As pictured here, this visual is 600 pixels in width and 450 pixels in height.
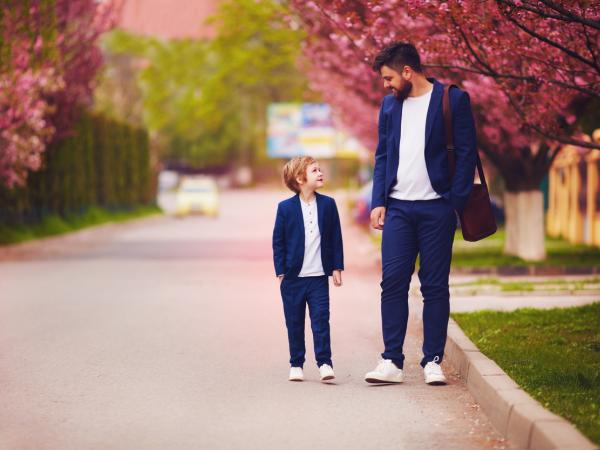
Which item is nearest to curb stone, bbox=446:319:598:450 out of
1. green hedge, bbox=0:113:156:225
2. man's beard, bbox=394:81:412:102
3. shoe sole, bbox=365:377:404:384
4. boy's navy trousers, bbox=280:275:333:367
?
shoe sole, bbox=365:377:404:384

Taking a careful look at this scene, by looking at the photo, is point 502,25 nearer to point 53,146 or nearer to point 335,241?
point 335,241

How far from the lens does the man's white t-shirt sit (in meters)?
6.83

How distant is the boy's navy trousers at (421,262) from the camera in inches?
270

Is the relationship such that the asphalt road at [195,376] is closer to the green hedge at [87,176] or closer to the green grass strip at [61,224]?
the green grass strip at [61,224]

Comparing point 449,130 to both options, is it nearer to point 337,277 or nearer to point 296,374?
point 337,277

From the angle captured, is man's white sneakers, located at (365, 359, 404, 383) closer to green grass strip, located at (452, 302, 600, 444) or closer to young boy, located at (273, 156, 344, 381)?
young boy, located at (273, 156, 344, 381)

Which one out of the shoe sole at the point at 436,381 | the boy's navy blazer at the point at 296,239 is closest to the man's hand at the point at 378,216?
the boy's navy blazer at the point at 296,239

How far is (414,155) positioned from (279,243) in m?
1.08

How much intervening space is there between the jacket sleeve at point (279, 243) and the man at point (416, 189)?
641 millimetres

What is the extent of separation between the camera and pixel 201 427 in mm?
5973

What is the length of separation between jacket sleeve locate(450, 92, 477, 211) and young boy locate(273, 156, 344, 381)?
90 cm

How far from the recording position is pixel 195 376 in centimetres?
760

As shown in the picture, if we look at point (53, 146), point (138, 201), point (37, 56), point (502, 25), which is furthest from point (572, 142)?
point (138, 201)

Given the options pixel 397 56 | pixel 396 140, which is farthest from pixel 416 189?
pixel 397 56
